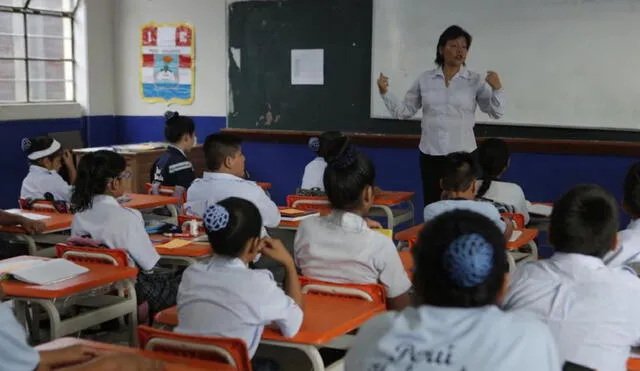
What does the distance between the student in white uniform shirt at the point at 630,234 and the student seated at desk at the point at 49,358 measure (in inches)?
68.3

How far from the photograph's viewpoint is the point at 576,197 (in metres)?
2.27

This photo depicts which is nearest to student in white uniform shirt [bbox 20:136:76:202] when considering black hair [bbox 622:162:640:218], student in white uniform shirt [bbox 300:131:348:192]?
student in white uniform shirt [bbox 300:131:348:192]

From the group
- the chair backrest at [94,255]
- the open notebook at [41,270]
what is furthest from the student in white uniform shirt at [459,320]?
the chair backrest at [94,255]

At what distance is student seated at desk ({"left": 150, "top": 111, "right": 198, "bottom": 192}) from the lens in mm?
5930

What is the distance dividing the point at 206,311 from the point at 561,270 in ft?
3.43

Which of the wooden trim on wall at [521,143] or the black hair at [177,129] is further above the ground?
the black hair at [177,129]

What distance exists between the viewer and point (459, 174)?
394 centimetres

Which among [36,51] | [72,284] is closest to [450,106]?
[72,284]

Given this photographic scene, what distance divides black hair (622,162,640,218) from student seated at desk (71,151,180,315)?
7.04ft

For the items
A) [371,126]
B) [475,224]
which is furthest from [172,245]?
[371,126]

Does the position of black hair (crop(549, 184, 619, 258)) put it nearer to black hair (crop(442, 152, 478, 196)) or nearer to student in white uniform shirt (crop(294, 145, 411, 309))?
student in white uniform shirt (crop(294, 145, 411, 309))

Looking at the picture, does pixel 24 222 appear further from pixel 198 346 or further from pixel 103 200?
pixel 198 346

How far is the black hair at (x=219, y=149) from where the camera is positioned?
456cm

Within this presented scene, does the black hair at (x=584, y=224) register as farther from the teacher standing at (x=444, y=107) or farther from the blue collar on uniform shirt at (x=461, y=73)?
the blue collar on uniform shirt at (x=461, y=73)
